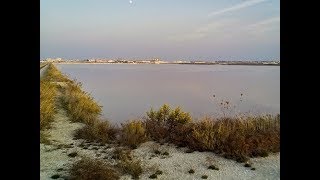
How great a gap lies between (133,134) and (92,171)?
2497mm

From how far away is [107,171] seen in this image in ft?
19.2

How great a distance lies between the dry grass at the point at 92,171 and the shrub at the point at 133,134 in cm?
178

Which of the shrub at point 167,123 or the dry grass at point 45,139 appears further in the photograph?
the shrub at point 167,123

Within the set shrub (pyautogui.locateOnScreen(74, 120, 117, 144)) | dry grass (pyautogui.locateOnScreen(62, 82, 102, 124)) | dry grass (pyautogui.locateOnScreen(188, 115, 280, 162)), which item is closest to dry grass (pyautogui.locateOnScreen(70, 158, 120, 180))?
shrub (pyautogui.locateOnScreen(74, 120, 117, 144))

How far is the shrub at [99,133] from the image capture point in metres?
8.36

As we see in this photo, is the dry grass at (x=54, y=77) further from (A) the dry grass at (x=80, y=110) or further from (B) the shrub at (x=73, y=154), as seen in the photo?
(B) the shrub at (x=73, y=154)

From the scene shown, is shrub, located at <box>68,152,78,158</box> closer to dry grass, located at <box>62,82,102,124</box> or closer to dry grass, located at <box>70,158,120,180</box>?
dry grass, located at <box>70,158,120,180</box>

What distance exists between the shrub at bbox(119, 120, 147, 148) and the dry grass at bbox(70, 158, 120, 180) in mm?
1776

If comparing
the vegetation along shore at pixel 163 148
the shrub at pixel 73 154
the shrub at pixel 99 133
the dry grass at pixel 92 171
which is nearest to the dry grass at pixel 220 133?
the vegetation along shore at pixel 163 148

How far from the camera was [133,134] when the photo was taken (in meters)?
8.31
